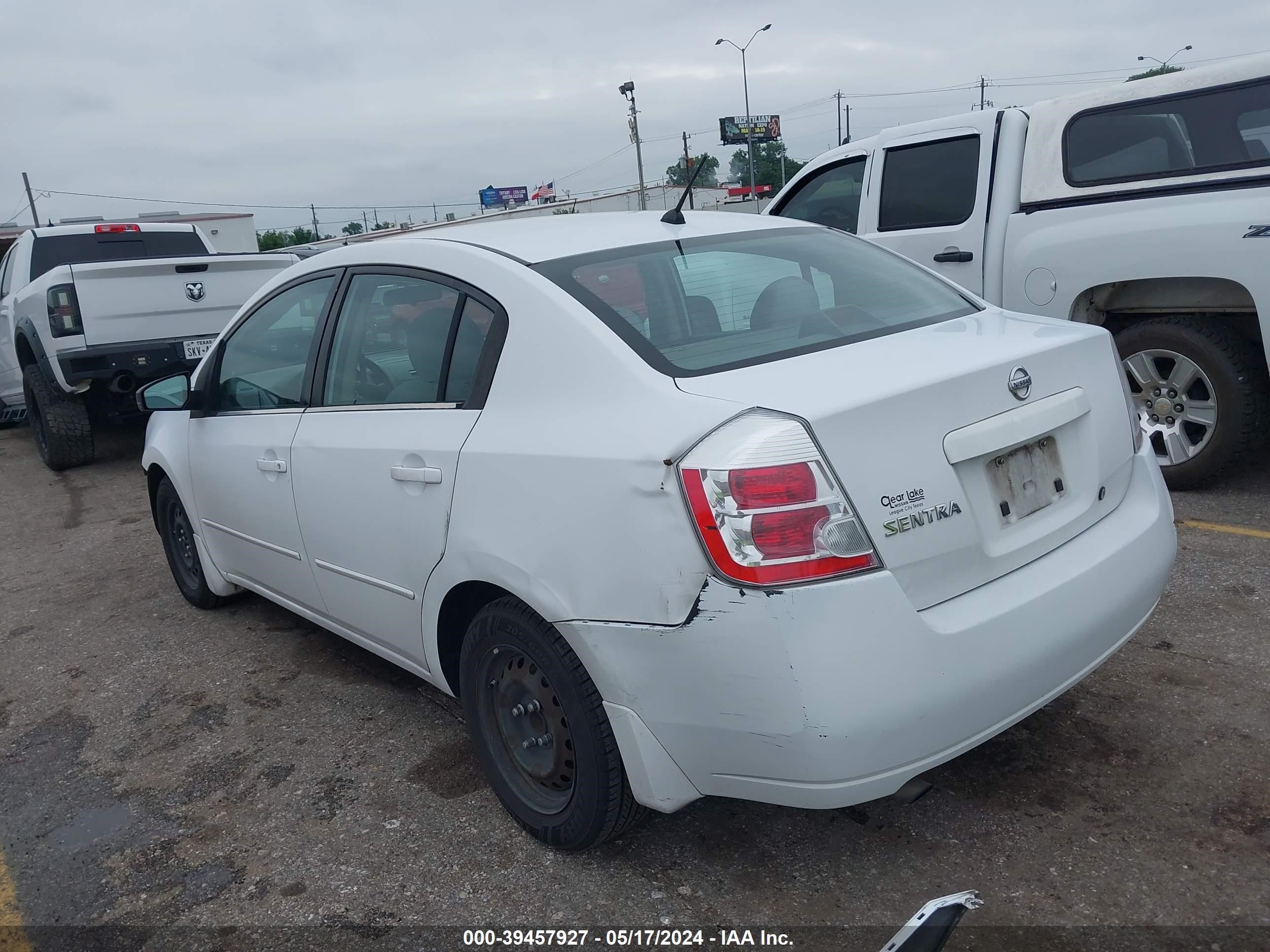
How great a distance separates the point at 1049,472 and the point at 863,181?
14.7ft

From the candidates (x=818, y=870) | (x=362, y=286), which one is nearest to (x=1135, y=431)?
(x=818, y=870)

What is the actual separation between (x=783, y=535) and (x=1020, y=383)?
2.63ft

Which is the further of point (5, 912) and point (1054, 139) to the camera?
point (1054, 139)

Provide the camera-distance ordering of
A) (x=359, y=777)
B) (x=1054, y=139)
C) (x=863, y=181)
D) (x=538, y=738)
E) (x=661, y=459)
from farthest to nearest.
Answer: (x=863, y=181), (x=1054, y=139), (x=359, y=777), (x=538, y=738), (x=661, y=459)

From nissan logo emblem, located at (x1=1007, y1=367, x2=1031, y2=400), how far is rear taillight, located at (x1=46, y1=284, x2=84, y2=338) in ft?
24.4

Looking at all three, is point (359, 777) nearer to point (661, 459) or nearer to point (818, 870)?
point (818, 870)

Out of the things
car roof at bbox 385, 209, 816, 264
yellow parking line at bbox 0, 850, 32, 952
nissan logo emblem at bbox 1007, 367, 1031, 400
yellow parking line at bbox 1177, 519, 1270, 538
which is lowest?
yellow parking line at bbox 1177, 519, 1270, 538

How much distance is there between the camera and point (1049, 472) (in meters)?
2.45

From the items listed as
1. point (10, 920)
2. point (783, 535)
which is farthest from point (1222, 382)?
point (10, 920)

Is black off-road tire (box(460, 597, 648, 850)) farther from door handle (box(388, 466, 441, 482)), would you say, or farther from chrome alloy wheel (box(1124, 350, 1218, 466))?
chrome alloy wheel (box(1124, 350, 1218, 466))

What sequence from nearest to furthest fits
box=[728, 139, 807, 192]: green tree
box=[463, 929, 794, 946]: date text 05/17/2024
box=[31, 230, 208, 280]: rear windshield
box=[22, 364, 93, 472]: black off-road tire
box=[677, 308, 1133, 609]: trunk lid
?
box=[677, 308, 1133, 609]: trunk lid < box=[463, 929, 794, 946]: date text 05/17/2024 < box=[22, 364, 93, 472]: black off-road tire < box=[31, 230, 208, 280]: rear windshield < box=[728, 139, 807, 192]: green tree

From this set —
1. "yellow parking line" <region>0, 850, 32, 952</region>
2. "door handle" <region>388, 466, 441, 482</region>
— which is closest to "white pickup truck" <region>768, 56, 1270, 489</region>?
"door handle" <region>388, 466, 441, 482</region>

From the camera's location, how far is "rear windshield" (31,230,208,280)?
9.18m

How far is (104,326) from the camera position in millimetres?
7766
